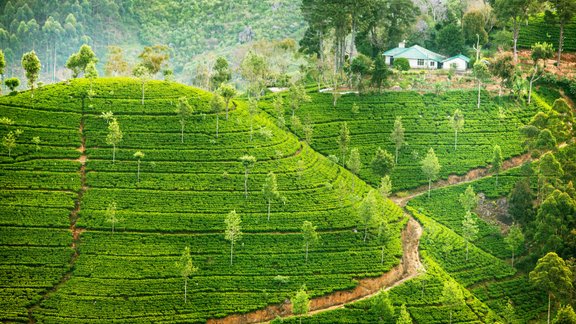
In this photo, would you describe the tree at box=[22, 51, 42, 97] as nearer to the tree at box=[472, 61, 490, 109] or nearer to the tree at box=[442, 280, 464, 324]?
the tree at box=[442, 280, 464, 324]

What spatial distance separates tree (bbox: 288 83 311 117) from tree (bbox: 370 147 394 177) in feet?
60.2

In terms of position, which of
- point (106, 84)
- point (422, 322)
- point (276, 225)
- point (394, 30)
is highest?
point (394, 30)

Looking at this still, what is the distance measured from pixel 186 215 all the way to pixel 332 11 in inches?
1946

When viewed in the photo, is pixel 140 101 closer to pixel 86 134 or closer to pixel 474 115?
pixel 86 134

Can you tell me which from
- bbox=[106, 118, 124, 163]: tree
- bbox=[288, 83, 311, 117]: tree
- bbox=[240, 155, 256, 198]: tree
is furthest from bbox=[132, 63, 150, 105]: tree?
bbox=[240, 155, 256, 198]: tree

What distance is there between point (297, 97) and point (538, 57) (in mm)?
41452

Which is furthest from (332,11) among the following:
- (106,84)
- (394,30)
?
(106,84)

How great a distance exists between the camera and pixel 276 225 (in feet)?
331

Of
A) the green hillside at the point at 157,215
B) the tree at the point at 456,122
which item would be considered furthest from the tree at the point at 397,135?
the green hillside at the point at 157,215

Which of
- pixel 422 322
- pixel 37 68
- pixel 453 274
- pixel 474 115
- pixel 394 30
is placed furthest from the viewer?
pixel 394 30

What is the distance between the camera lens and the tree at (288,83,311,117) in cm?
12381

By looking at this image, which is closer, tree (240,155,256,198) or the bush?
tree (240,155,256,198)

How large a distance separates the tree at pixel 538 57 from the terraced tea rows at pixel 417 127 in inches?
290

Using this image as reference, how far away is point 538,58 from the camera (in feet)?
441
